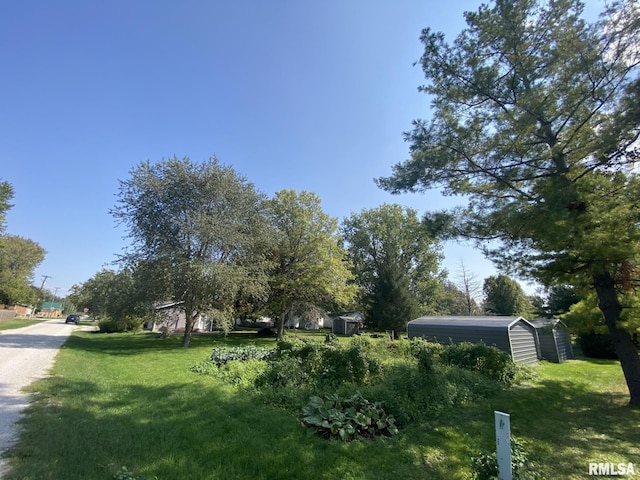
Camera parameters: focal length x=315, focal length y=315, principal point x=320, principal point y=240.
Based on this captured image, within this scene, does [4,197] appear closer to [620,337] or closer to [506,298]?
[620,337]

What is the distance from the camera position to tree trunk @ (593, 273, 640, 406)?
7.16 m

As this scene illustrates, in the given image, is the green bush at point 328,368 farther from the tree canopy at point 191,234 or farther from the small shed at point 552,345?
the small shed at point 552,345

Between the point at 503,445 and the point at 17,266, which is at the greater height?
the point at 17,266

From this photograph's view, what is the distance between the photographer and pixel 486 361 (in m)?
9.45

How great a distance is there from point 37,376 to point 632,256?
13693 mm

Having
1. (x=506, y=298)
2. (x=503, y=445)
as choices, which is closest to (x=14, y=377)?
(x=503, y=445)

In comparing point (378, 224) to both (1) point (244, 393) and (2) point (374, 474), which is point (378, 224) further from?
(2) point (374, 474)

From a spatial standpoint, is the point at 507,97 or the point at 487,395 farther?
the point at 487,395

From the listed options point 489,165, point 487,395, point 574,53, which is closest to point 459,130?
point 489,165

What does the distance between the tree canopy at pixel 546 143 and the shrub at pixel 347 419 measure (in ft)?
15.6

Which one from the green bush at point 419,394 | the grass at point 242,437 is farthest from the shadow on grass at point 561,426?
the green bush at point 419,394

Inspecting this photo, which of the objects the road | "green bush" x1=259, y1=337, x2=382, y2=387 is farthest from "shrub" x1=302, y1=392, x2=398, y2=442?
the road

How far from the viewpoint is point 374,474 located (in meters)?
3.64

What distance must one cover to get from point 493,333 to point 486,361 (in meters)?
4.85
